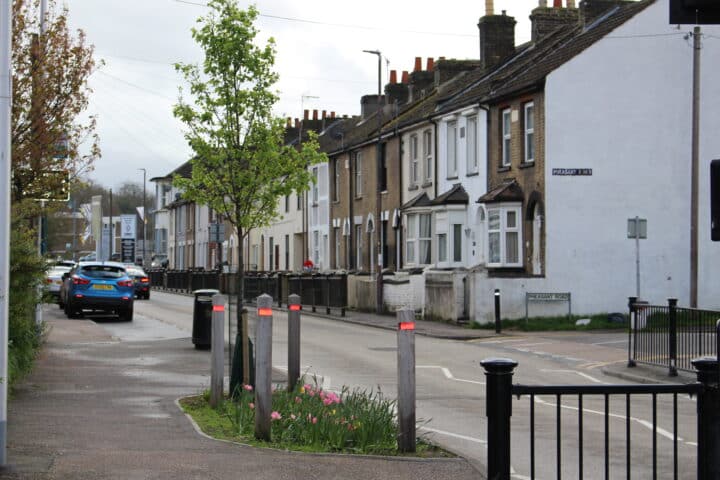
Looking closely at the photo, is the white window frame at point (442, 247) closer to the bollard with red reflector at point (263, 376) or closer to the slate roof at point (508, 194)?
the slate roof at point (508, 194)

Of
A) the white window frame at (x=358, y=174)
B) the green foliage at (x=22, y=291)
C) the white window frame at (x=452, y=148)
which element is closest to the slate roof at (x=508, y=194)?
the white window frame at (x=452, y=148)

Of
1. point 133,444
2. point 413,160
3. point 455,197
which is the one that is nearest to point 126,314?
point 455,197

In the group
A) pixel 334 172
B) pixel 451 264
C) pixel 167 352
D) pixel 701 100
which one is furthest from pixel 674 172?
pixel 334 172

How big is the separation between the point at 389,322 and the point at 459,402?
66.0ft

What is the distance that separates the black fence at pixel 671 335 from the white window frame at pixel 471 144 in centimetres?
1708

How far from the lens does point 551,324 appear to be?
31219 mm

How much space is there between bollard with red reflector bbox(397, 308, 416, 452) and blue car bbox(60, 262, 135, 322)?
22.8 meters

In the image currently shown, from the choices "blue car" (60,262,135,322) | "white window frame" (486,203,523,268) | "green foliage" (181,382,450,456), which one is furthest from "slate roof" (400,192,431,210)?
"green foliage" (181,382,450,456)

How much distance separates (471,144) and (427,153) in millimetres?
4227

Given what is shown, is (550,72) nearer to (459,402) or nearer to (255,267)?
(459,402)

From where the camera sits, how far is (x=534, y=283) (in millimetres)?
31875

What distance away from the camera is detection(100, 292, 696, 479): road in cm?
1050

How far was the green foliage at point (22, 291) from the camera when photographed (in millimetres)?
12461

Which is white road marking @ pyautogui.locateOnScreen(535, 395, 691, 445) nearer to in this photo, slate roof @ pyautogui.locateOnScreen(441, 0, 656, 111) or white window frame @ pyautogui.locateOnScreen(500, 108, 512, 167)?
slate roof @ pyautogui.locateOnScreen(441, 0, 656, 111)
